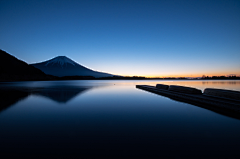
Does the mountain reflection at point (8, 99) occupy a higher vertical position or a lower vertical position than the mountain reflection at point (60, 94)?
higher

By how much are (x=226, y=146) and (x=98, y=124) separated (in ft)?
12.5

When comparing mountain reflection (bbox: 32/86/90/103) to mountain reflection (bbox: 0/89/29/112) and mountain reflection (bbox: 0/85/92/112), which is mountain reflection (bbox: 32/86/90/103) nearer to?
mountain reflection (bbox: 0/85/92/112)

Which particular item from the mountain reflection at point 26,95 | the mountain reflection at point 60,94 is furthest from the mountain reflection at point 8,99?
the mountain reflection at point 60,94

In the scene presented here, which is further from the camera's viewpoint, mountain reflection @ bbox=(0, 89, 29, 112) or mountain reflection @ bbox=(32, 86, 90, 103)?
mountain reflection @ bbox=(32, 86, 90, 103)

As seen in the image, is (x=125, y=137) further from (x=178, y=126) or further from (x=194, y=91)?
(x=194, y=91)

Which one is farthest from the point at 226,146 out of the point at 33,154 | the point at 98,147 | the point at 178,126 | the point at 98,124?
the point at 33,154

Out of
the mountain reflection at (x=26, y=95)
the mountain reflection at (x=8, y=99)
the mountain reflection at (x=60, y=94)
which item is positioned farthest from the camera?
the mountain reflection at (x=60, y=94)

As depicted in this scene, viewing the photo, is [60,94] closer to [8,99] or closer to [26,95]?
[26,95]

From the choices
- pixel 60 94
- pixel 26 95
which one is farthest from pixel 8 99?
pixel 60 94

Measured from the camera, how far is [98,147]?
10.1 ft

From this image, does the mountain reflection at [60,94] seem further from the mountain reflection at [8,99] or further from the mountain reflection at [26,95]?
the mountain reflection at [8,99]

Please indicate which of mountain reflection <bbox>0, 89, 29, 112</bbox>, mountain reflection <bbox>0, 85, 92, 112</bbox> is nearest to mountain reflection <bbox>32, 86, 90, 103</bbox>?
mountain reflection <bbox>0, 85, 92, 112</bbox>

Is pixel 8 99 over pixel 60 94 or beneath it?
over

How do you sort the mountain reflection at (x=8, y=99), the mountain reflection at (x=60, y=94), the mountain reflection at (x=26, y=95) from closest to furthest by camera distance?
the mountain reflection at (x=8, y=99), the mountain reflection at (x=26, y=95), the mountain reflection at (x=60, y=94)
